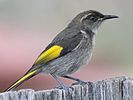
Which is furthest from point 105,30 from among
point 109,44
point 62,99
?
point 62,99

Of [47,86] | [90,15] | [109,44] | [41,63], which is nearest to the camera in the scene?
[41,63]

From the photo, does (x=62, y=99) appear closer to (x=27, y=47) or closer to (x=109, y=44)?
(x=27, y=47)

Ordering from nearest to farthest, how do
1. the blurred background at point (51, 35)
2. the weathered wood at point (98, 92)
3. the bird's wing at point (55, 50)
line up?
1. the weathered wood at point (98, 92)
2. the bird's wing at point (55, 50)
3. the blurred background at point (51, 35)

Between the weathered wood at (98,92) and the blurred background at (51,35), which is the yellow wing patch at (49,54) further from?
the blurred background at (51,35)

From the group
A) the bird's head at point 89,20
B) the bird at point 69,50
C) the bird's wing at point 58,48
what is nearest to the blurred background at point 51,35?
the bird's head at point 89,20

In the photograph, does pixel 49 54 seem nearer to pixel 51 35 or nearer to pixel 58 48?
pixel 58 48

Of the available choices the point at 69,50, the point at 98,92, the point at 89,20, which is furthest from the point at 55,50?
the point at 98,92

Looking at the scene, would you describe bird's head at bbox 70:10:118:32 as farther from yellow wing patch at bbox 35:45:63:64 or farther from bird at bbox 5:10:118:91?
yellow wing patch at bbox 35:45:63:64
